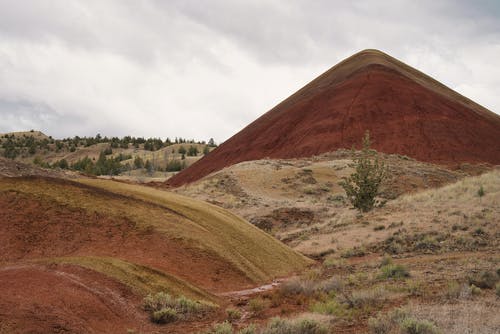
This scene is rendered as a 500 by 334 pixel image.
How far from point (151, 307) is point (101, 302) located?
116 centimetres

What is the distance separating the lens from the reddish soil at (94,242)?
11.9m

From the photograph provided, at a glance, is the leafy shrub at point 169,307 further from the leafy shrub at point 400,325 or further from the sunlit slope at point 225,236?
the leafy shrub at point 400,325

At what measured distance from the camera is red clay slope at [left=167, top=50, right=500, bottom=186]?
52.4 m

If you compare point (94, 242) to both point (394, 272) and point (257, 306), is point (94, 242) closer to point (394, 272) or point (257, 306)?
point (257, 306)

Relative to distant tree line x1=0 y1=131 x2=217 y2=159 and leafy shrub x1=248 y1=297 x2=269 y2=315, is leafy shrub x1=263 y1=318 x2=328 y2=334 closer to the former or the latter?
leafy shrub x1=248 y1=297 x2=269 y2=315

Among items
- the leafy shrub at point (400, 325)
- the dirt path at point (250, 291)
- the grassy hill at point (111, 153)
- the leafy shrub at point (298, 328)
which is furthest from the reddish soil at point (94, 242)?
the grassy hill at point (111, 153)

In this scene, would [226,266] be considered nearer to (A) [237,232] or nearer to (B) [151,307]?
(A) [237,232]

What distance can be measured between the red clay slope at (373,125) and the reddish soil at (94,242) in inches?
1582

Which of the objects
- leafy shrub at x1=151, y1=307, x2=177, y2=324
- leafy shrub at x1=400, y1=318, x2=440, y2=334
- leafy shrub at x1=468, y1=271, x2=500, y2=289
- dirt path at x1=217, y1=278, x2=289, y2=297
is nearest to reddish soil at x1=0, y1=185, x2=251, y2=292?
dirt path at x1=217, y1=278, x2=289, y2=297

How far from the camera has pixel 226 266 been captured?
14094 mm

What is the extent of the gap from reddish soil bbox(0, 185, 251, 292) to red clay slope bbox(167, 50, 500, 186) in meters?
40.2

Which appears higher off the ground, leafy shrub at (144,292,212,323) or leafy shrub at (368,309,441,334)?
leafy shrub at (368,309,441,334)

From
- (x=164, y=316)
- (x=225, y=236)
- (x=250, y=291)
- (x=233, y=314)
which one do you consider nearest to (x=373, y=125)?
(x=225, y=236)

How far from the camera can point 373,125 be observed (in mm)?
55375
